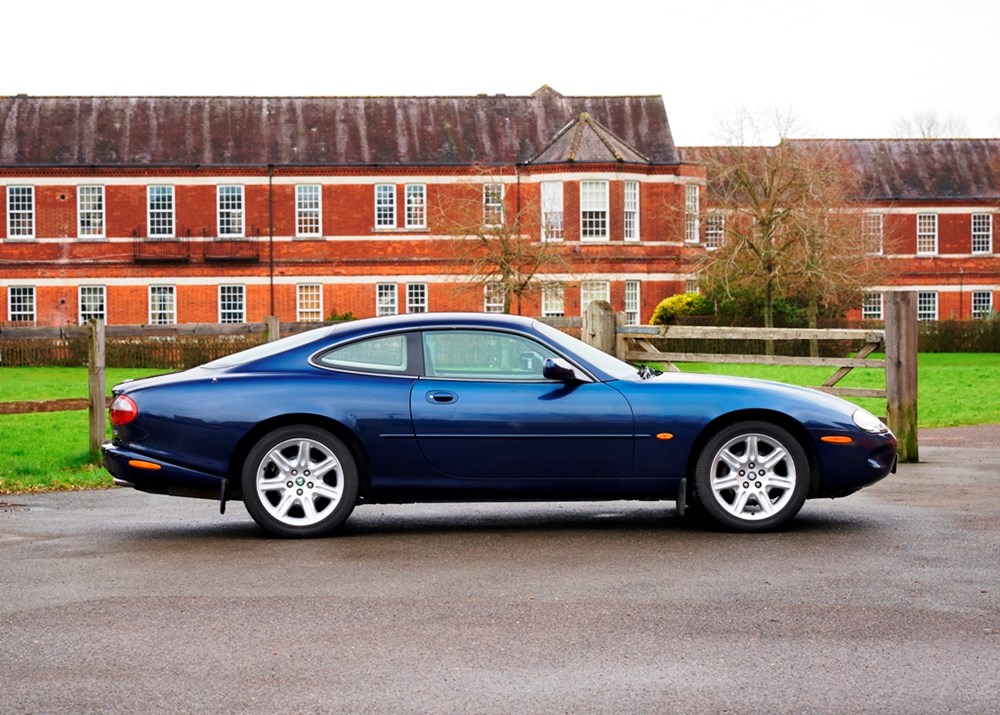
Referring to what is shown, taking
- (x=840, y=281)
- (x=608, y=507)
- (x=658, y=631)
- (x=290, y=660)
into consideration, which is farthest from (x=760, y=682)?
(x=840, y=281)

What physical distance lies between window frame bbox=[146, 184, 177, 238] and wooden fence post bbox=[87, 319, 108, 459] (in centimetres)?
3866

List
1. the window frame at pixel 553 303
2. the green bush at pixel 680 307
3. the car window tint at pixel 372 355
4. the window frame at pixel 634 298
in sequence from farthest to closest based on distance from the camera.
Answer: the window frame at pixel 634 298 → the green bush at pixel 680 307 → the window frame at pixel 553 303 → the car window tint at pixel 372 355

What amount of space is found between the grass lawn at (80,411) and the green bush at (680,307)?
23.9ft

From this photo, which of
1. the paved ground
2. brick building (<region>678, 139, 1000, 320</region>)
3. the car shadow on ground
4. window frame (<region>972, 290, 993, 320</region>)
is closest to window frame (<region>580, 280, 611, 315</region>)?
brick building (<region>678, 139, 1000, 320</region>)

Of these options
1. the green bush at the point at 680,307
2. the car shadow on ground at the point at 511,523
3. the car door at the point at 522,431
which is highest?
the green bush at the point at 680,307

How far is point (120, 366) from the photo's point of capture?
1629 inches

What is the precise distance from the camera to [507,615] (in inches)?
249

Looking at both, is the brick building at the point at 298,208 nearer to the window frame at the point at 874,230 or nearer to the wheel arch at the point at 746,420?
the window frame at the point at 874,230

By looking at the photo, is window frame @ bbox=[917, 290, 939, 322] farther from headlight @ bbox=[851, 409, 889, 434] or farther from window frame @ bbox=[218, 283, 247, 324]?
headlight @ bbox=[851, 409, 889, 434]

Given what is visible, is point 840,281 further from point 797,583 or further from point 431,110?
point 797,583

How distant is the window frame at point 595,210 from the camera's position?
50438 mm

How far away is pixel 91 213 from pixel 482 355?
1769 inches

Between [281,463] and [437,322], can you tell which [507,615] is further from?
[437,322]

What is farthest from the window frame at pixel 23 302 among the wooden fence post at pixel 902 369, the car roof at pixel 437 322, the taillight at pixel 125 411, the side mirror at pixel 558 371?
the side mirror at pixel 558 371
